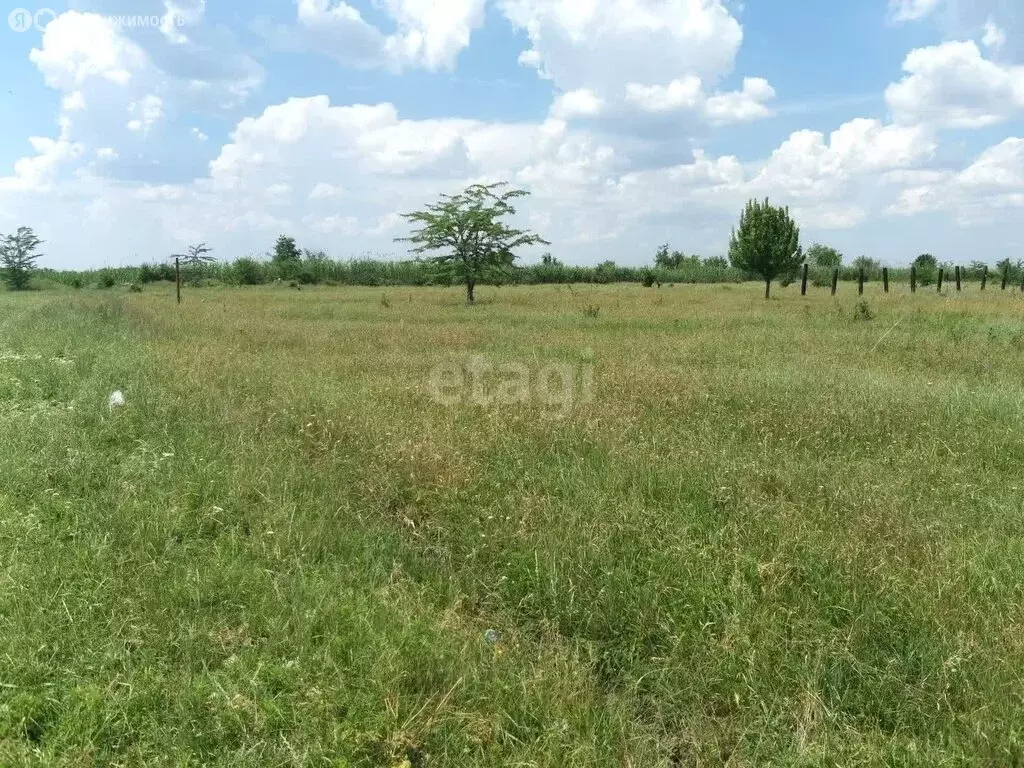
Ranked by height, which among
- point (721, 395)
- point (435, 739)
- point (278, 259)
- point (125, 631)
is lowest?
point (435, 739)

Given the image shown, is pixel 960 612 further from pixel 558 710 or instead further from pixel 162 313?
pixel 162 313

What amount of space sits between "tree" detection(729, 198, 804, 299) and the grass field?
22.1 meters

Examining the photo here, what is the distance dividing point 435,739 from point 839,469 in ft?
12.3

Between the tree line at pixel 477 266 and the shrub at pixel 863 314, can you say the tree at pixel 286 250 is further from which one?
the shrub at pixel 863 314

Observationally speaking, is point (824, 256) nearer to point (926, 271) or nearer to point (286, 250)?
point (926, 271)

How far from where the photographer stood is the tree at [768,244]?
2781cm

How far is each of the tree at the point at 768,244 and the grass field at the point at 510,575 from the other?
869 inches

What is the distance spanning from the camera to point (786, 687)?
2822 millimetres

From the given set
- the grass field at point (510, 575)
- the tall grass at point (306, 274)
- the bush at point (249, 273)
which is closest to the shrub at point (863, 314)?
the grass field at point (510, 575)

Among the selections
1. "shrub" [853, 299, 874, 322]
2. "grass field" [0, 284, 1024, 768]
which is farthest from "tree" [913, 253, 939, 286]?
"grass field" [0, 284, 1024, 768]

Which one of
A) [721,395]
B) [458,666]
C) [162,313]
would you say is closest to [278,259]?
[162,313]

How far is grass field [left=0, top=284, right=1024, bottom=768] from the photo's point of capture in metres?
2.56

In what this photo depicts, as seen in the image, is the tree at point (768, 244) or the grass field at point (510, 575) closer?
the grass field at point (510, 575)

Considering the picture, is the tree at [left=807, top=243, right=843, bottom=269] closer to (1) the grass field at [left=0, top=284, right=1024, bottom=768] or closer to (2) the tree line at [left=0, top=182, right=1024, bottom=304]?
(2) the tree line at [left=0, top=182, right=1024, bottom=304]
